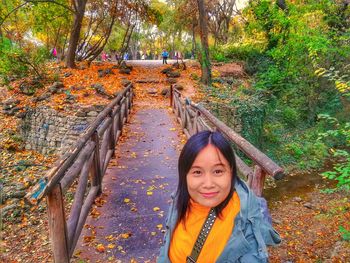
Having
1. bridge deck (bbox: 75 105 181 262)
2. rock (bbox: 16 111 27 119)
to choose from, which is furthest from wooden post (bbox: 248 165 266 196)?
rock (bbox: 16 111 27 119)

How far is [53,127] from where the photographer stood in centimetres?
1308

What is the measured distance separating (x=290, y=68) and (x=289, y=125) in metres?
3.45

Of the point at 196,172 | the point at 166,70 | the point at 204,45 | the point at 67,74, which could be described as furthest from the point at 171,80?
the point at 196,172

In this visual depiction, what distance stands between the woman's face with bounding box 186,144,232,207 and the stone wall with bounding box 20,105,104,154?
36.5 feet

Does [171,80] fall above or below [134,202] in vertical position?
above

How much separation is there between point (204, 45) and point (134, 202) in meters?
12.1

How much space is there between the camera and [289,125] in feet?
58.5

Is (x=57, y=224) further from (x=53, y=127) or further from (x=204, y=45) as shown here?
(x=204, y=45)

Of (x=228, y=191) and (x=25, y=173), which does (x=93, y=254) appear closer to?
(x=228, y=191)

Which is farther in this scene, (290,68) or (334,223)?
(290,68)

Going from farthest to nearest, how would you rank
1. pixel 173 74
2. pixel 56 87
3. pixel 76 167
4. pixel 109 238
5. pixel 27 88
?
pixel 173 74 → pixel 27 88 → pixel 56 87 → pixel 109 238 → pixel 76 167

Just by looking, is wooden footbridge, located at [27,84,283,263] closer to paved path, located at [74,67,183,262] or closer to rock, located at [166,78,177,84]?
paved path, located at [74,67,183,262]

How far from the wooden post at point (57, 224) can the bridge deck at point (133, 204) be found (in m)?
0.55

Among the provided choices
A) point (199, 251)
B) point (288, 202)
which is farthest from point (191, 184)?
point (288, 202)
